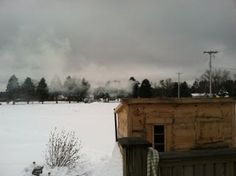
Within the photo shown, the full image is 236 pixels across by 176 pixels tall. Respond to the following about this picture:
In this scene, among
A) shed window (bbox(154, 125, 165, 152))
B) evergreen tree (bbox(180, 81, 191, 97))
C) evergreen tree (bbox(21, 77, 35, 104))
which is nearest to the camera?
shed window (bbox(154, 125, 165, 152))

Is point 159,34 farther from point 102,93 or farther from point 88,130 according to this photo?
point 102,93

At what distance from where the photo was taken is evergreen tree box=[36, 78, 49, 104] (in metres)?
23.6

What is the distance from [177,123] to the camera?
8836 millimetres

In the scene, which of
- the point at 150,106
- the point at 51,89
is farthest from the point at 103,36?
the point at 51,89

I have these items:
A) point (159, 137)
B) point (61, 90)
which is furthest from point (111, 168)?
point (61, 90)

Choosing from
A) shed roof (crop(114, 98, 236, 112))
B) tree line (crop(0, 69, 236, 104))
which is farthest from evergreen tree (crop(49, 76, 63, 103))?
shed roof (crop(114, 98, 236, 112))

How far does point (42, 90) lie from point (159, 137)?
18.5 m

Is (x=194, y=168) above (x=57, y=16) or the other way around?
the other way around

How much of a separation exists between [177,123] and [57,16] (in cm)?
438

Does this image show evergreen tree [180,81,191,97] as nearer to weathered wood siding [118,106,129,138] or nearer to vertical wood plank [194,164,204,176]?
weathered wood siding [118,106,129,138]

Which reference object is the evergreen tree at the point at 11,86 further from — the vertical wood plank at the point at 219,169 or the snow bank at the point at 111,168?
the vertical wood plank at the point at 219,169

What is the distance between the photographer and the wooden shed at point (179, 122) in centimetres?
863

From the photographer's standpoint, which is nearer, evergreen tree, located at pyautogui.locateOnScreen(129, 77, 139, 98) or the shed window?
the shed window

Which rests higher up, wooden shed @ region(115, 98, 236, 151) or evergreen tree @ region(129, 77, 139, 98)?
evergreen tree @ region(129, 77, 139, 98)
